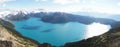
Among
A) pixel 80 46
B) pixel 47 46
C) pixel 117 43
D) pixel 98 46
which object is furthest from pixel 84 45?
pixel 117 43

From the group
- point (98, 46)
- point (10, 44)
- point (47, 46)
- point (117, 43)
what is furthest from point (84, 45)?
point (10, 44)

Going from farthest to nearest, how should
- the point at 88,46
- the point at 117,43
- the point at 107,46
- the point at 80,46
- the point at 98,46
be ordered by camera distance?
the point at 80,46, the point at 88,46, the point at 98,46, the point at 107,46, the point at 117,43

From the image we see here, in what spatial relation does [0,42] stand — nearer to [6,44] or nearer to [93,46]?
[6,44]

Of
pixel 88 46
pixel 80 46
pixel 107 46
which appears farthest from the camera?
pixel 80 46

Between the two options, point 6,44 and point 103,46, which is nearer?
point 6,44

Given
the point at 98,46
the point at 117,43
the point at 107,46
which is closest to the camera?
the point at 117,43

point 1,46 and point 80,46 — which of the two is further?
point 80,46

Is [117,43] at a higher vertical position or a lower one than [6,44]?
lower

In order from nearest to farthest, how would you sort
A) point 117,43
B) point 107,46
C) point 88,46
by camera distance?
point 117,43, point 107,46, point 88,46

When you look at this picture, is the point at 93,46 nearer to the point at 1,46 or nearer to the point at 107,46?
the point at 107,46
